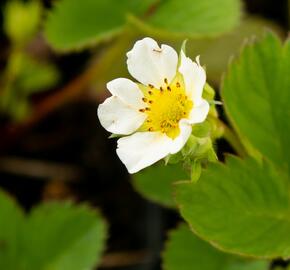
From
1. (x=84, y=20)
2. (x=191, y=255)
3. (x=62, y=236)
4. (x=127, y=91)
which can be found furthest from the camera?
(x=84, y=20)

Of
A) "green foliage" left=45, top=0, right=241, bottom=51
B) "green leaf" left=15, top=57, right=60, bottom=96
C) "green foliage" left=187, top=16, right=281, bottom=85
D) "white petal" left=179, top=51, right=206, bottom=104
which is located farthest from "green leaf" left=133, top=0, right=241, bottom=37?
"white petal" left=179, top=51, right=206, bottom=104

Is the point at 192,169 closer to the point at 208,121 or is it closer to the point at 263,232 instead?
the point at 208,121

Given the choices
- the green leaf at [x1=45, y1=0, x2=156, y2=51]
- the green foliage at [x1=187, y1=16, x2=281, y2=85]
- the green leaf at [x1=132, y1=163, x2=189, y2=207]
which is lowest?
the green foliage at [x1=187, y1=16, x2=281, y2=85]

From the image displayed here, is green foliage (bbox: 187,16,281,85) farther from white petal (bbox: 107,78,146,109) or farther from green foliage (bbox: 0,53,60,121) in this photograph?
white petal (bbox: 107,78,146,109)

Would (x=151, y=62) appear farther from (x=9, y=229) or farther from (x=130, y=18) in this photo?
(x=9, y=229)

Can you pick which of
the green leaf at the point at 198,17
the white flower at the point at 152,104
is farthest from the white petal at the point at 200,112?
the green leaf at the point at 198,17

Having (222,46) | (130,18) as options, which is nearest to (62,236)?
(130,18)
